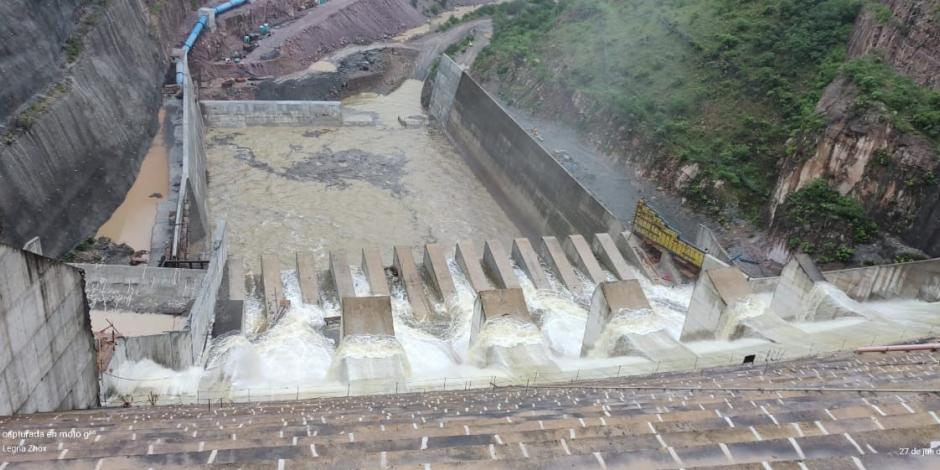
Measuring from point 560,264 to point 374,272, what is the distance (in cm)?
670

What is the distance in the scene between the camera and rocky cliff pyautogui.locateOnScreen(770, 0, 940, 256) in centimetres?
1957

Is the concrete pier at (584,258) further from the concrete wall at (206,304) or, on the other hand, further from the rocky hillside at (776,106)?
the concrete wall at (206,304)

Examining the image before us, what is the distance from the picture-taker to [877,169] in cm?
2058

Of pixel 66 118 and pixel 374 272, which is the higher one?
pixel 66 118

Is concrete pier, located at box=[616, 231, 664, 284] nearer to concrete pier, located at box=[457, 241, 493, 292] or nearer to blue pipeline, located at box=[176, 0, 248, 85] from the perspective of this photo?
concrete pier, located at box=[457, 241, 493, 292]

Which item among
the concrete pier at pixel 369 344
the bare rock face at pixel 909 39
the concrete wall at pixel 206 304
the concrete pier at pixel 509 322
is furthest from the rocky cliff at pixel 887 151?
the concrete wall at pixel 206 304

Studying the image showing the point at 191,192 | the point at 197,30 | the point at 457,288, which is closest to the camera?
the point at 457,288

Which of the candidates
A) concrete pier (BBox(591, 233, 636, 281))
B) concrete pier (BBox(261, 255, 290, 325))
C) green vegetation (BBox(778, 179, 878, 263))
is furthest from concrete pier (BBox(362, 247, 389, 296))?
green vegetation (BBox(778, 179, 878, 263))

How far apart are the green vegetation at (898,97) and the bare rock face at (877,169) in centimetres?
30

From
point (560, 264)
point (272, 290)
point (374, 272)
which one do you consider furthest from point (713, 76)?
point (272, 290)

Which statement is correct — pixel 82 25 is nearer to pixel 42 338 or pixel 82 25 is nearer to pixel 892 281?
pixel 42 338

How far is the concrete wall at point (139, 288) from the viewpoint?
55.9ft

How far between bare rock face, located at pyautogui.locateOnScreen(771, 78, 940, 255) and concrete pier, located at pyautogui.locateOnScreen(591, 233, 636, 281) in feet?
18.6

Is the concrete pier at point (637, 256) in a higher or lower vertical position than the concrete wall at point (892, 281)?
lower
